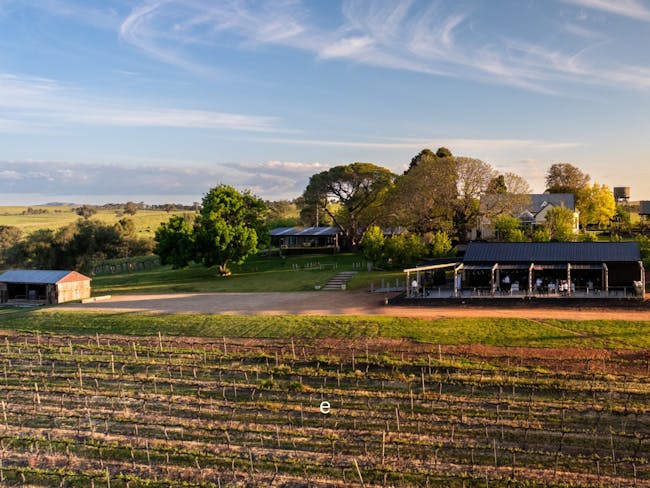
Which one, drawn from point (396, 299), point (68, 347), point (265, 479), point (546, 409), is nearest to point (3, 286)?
point (68, 347)

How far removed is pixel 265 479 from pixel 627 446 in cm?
1113

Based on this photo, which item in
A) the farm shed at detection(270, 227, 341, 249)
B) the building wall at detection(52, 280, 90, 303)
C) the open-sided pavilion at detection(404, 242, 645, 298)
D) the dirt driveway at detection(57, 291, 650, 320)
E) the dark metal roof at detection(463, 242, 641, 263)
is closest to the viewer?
the dirt driveway at detection(57, 291, 650, 320)

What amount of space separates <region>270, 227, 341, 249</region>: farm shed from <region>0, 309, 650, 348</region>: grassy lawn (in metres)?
35.6

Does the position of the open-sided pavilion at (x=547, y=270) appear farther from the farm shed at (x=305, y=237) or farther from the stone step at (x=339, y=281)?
the farm shed at (x=305, y=237)

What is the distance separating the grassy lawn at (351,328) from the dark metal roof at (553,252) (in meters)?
8.37

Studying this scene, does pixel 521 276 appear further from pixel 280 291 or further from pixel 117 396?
Result: pixel 117 396

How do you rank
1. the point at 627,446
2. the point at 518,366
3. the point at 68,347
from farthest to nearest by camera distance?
the point at 68,347
the point at 518,366
the point at 627,446

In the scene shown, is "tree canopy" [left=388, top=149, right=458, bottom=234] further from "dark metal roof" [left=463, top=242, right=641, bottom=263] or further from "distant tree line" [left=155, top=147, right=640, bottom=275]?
"dark metal roof" [left=463, top=242, right=641, bottom=263]

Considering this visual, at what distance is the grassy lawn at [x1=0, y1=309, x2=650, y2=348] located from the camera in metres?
28.2

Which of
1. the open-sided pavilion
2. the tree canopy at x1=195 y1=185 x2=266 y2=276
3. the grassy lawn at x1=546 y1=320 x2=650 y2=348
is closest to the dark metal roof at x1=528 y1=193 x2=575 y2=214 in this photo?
the open-sided pavilion

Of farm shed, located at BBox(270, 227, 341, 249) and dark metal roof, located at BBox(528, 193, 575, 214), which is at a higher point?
dark metal roof, located at BBox(528, 193, 575, 214)

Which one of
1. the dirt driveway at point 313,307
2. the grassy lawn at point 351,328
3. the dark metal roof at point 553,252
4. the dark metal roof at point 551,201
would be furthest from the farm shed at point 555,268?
the dark metal roof at point 551,201

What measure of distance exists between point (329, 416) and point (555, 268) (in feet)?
79.6

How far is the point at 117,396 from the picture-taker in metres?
22.5
